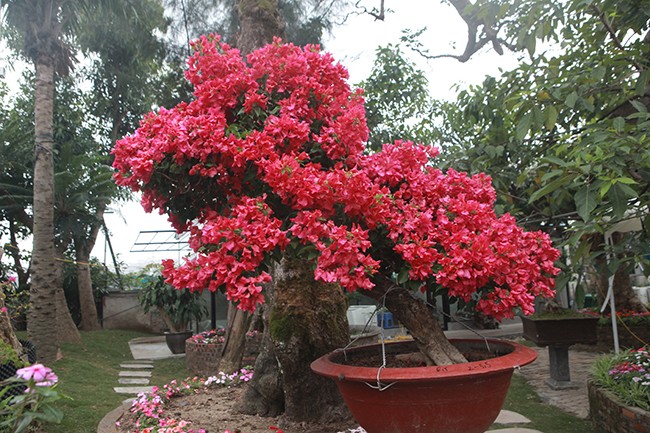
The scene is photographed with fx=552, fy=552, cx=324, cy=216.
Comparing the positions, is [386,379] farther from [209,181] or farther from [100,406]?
[100,406]

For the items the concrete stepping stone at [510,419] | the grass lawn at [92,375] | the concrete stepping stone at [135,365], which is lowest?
the concrete stepping stone at [135,365]

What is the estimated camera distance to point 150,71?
47.0 feet

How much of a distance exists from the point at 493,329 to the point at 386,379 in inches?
450

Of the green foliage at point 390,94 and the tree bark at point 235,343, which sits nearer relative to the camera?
the tree bark at point 235,343

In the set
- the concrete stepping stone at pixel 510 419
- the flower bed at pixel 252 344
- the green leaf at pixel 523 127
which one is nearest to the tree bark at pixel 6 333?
the flower bed at pixel 252 344

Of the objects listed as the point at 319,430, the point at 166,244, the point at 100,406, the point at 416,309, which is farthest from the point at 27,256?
the point at 416,309

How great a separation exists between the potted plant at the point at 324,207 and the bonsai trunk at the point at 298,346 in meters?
0.97

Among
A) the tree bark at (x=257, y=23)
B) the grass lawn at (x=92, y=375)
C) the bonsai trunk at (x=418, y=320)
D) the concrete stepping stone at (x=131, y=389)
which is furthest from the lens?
the concrete stepping stone at (x=131, y=389)

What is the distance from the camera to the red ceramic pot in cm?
242

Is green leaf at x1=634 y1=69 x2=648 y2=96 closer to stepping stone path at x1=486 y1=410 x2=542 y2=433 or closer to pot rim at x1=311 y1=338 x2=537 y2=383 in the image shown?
pot rim at x1=311 y1=338 x2=537 y2=383

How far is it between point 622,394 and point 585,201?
7.19 ft

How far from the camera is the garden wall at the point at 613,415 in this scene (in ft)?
12.7

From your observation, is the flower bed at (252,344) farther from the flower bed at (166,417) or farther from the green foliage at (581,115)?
the green foliage at (581,115)

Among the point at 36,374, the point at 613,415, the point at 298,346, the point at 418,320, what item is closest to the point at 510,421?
the point at 613,415
